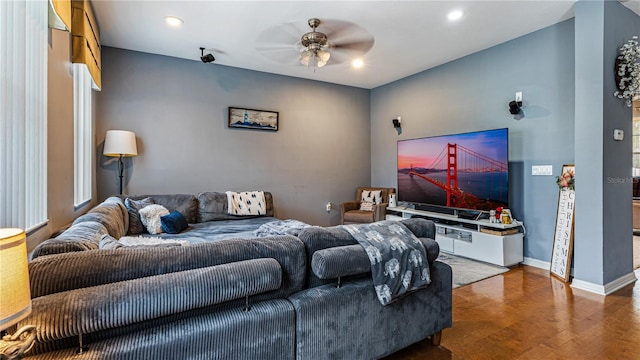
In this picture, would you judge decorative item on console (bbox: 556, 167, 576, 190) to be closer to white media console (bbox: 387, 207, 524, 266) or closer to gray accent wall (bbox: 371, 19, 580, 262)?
gray accent wall (bbox: 371, 19, 580, 262)

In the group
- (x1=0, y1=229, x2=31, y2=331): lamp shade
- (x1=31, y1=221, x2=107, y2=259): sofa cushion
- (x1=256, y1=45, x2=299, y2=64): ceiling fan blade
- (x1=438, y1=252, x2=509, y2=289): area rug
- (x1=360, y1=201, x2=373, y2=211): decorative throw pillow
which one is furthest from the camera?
(x1=360, y1=201, x2=373, y2=211): decorative throw pillow

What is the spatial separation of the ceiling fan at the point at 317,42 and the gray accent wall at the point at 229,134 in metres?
0.97

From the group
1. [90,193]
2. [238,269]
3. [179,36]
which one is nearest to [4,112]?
[238,269]

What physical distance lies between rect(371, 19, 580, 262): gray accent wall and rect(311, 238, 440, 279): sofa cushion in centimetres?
298

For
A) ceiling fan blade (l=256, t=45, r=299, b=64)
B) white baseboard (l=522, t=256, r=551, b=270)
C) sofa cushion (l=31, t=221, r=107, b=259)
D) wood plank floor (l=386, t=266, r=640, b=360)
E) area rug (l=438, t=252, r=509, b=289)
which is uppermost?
ceiling fan blade (l=256, t=45, r=299, b=64)

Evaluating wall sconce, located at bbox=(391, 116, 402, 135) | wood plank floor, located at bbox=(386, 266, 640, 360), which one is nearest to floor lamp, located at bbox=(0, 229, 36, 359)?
wood plank floor, located at bbox=(386, 266, 640, 360)

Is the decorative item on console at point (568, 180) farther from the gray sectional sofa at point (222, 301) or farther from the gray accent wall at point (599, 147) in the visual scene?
the gray sectional sofa at point (222, 301)

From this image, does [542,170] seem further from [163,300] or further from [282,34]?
Result: [163,300]

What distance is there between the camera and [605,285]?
286 centimetres

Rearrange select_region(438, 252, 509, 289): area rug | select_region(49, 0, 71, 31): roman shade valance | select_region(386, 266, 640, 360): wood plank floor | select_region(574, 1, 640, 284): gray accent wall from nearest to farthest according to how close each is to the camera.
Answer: select_region(49, 0, 71, 31): roman shade valance, select_region(386, 266, 640, 360): wood plank floor, select_region(574, 1, 640, 284): gray accent wall, select_region(438, 252, 509, 289): area rug

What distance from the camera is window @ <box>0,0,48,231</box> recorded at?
1.54m

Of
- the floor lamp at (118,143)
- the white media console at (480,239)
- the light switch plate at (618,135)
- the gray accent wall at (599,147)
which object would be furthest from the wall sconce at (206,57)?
the light switch plate at (618,135)

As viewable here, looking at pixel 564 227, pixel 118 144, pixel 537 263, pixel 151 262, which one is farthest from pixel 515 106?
pixel 118 144

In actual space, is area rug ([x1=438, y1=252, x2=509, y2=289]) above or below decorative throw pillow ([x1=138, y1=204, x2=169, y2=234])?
below
